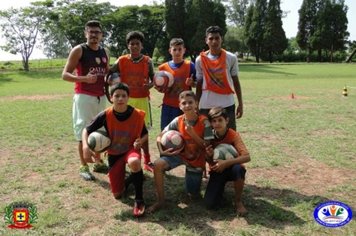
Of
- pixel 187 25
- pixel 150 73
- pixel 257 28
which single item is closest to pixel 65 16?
pixel 187 25

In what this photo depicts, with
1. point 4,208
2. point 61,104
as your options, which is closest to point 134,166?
point 4,208

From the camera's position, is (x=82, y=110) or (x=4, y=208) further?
(x=82, y=110)

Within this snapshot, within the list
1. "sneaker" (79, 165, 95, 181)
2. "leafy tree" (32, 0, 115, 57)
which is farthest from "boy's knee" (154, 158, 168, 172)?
"leafy tree" (32, 0, 115, 57)

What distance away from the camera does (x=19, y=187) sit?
5059 mm

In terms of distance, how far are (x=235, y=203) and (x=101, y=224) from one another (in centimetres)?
154

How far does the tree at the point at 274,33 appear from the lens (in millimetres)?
57531

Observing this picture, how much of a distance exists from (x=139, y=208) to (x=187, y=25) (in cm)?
4787

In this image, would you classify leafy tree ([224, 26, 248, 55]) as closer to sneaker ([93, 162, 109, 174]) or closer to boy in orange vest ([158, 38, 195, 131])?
boy in orange vest ([158, 38, 195, 131])

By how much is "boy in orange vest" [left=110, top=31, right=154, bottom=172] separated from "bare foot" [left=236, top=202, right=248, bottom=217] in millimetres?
2188

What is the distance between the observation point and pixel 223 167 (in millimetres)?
4230

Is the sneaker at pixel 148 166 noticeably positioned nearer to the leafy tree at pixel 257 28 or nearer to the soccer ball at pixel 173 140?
the soccer ball at pixel 173 140

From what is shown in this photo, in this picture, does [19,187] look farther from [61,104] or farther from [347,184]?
[61,104]
